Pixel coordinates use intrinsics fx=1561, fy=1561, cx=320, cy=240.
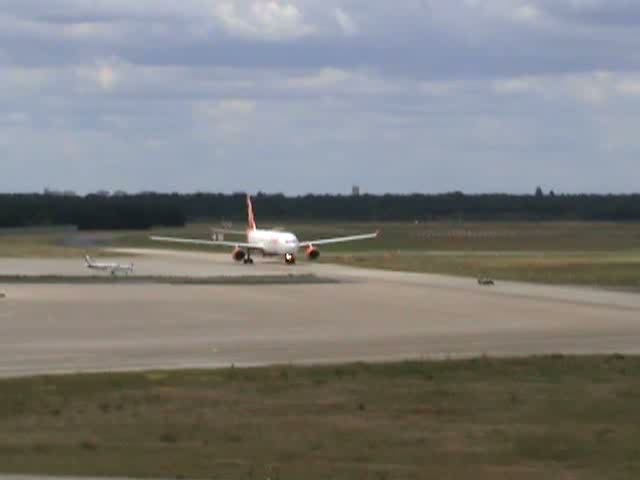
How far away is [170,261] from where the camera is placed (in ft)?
300

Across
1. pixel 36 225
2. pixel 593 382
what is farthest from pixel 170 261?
pixel 36 225

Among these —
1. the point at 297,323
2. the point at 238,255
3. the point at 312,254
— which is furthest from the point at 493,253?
the point at 297,323

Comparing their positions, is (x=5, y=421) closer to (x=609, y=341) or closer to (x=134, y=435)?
(x=134, y=435)

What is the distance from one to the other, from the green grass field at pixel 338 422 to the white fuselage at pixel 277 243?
58.3 m

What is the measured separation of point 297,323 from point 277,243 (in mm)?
47717

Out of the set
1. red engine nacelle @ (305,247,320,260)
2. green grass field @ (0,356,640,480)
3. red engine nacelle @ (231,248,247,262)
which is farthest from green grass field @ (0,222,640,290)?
green grass field @ (0,356,640,480)

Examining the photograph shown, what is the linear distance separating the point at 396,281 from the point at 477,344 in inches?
1189

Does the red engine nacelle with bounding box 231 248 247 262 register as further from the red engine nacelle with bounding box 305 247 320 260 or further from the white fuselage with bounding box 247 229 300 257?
the red engine nacelle with bounding box 305 247 320 260

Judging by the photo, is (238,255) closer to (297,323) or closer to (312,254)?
(312,254)

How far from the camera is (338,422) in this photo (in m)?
24.6

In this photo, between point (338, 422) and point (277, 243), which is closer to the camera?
point (338, 422)

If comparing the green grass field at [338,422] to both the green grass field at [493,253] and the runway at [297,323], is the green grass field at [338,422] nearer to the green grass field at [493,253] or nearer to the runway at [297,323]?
the runway at [297,323]

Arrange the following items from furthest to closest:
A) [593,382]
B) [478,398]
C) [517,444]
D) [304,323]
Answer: [304,323] → [593,382] → [478,398] → [517,444]

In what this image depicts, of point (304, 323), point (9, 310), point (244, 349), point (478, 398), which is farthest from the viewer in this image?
point (9, 310)
